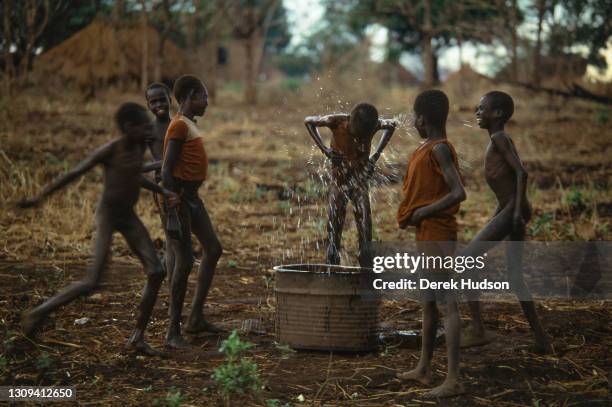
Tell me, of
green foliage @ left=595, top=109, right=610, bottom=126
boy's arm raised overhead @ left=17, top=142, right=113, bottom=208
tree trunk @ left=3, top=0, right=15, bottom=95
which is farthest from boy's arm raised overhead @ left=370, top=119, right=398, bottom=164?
green foliage @ left=595, top=109, right=610, bottom=126

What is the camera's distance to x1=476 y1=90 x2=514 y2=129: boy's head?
4.89 m

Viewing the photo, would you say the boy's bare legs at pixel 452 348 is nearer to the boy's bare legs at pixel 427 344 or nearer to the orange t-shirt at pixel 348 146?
the boy's bare legs at pixel 427 344

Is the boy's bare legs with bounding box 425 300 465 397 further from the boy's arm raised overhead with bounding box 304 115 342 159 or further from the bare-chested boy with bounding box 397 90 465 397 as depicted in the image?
the boy's arm raised overhead with bounding box 304 115 342 159

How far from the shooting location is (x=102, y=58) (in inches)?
936

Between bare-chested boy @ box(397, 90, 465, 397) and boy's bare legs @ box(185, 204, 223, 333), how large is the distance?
1415 millimetres

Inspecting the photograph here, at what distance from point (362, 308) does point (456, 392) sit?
948mm

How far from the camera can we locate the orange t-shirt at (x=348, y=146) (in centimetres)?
604

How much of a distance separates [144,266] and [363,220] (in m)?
1.91

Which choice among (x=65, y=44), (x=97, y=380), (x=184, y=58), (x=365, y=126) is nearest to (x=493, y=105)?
(x=365, y=126)

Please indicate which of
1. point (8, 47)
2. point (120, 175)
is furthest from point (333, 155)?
point (8, 47)

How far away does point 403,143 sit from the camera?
18062mm

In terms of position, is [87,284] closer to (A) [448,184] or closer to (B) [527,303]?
(A) [448,184]

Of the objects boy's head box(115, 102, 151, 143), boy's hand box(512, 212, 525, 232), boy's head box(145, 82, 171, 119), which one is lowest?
boy's hand box(512, 212, 525, 232)

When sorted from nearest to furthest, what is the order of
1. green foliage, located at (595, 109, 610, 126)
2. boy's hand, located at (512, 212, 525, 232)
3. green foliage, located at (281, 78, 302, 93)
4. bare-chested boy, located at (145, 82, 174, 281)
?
boy's hand, located at (512, 212, 525, 232), bare-chested boy, located at (145, 82, 174, 281), green foliage, located at (595, 109, 610, 126), green foliage, located at (281, 78, 302, 93)
